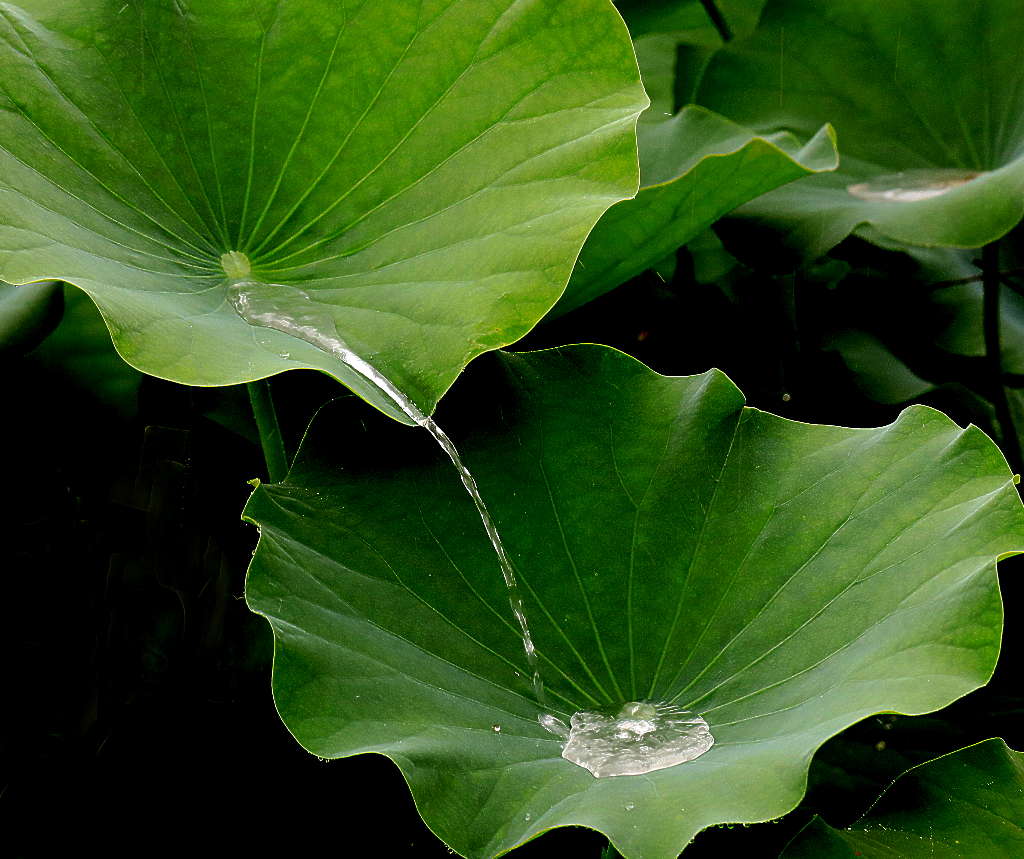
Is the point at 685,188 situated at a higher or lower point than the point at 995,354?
higher

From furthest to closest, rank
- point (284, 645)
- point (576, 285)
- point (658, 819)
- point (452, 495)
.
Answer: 1. point (576, 285)
2. point (452, 495)
3. point (284, 645)
4. point (658, 819)

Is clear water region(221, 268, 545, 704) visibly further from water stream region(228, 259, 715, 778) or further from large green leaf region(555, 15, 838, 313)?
large green leaf region(555, 15, 838, 313)

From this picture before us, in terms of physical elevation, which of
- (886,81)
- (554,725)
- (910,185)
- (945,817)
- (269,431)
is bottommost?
(945,817)

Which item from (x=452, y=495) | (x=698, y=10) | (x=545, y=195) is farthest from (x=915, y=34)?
(x=452, y=495)

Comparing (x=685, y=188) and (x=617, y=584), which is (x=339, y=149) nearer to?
(x=685, y=188)

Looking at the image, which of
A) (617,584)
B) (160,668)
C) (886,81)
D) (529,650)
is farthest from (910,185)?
(160,668)

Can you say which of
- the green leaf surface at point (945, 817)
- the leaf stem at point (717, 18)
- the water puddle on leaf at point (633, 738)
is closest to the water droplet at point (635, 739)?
the water puddle on leaf at point (633, 738)

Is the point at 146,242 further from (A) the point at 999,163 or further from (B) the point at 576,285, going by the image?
(A) the point at 999,163
